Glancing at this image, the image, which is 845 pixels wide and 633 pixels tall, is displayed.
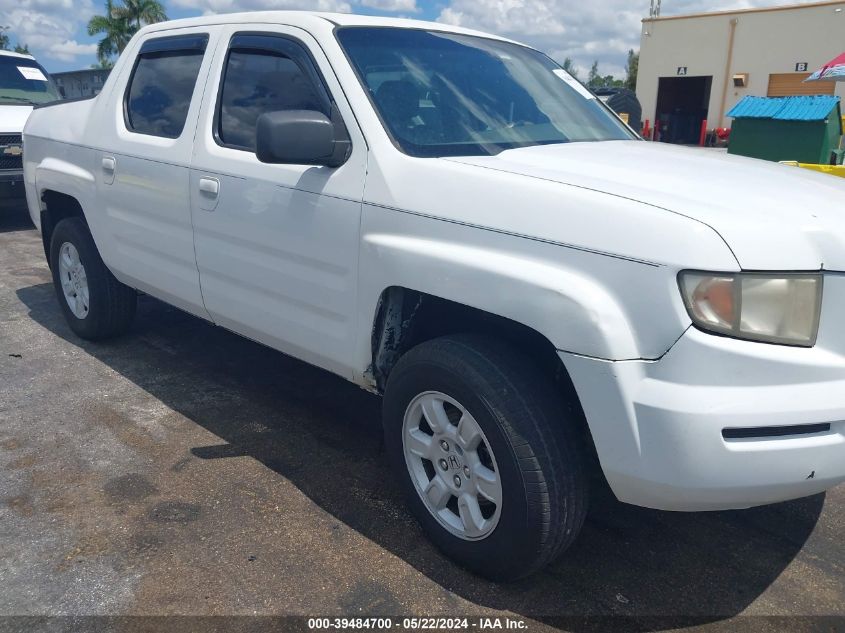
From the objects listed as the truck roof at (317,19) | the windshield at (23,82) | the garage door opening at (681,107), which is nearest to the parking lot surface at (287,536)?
the truck roof at (317,19)

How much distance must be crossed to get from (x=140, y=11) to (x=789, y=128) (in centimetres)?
3416

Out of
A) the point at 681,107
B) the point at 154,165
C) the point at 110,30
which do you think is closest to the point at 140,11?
the point at 110,30

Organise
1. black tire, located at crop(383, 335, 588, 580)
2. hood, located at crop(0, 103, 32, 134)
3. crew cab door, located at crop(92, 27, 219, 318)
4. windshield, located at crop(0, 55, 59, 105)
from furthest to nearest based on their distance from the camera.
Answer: windshield, located at crop(0, 55, 59, 105), hood, located at crop(0, 103, 32, 134), crew cab door, located at crop(92, 27, 219, 318), black tire, located at crop(383, 335, 588, 580)

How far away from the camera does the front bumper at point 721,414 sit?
2.04m

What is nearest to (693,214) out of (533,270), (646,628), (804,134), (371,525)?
(533,270)

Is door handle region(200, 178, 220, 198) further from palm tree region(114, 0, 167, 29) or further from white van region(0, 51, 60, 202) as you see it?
palm tree region(114, 0, 167, 29)

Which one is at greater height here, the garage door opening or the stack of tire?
the stack of tire

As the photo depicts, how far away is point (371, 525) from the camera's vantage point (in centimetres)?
301

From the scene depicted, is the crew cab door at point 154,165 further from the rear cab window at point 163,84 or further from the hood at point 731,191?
the hood at point 731,191

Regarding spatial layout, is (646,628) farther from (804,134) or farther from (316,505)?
(804,134)

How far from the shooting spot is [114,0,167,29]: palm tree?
36094 mm

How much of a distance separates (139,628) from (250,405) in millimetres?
1811

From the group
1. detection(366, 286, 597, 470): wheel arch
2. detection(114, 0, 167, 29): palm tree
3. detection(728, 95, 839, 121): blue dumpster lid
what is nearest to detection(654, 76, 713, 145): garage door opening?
detection(114, 0, 167, 29): palm tree

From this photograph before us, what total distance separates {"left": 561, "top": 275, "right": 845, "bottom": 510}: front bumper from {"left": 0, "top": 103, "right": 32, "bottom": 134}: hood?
9.34 meters
